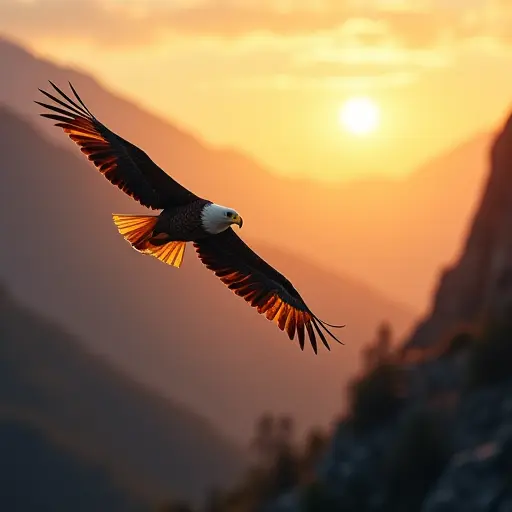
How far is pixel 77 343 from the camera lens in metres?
189

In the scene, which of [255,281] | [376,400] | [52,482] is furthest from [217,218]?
[52,482]

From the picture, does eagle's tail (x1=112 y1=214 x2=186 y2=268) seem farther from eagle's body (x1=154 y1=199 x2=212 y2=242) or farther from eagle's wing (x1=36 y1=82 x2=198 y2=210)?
eagle's wing (x1=36 y1=82 x2=198 y2=210)

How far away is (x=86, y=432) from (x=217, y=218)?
14077cm

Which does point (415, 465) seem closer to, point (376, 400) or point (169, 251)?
point (376, 400)

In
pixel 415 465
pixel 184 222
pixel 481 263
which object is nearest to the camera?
pixel 184 222

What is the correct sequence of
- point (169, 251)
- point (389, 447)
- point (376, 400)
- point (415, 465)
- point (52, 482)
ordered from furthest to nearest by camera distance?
point (52, 482) < point (376, 400) < point (389, 447) < point (415, 465) < point (169, 251)

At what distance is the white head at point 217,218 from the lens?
57.4 feet

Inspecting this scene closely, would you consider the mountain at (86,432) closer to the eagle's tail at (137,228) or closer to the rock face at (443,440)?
the rock face at (443,440)

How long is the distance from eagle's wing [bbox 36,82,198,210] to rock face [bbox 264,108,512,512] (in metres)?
29.3

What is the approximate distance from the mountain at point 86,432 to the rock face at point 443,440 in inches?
2403

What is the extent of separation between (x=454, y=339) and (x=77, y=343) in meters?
124

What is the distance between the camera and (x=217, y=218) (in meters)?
17.5

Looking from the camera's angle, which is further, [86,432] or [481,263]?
[86,432]

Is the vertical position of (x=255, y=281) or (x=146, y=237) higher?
(x=255, y=281)
